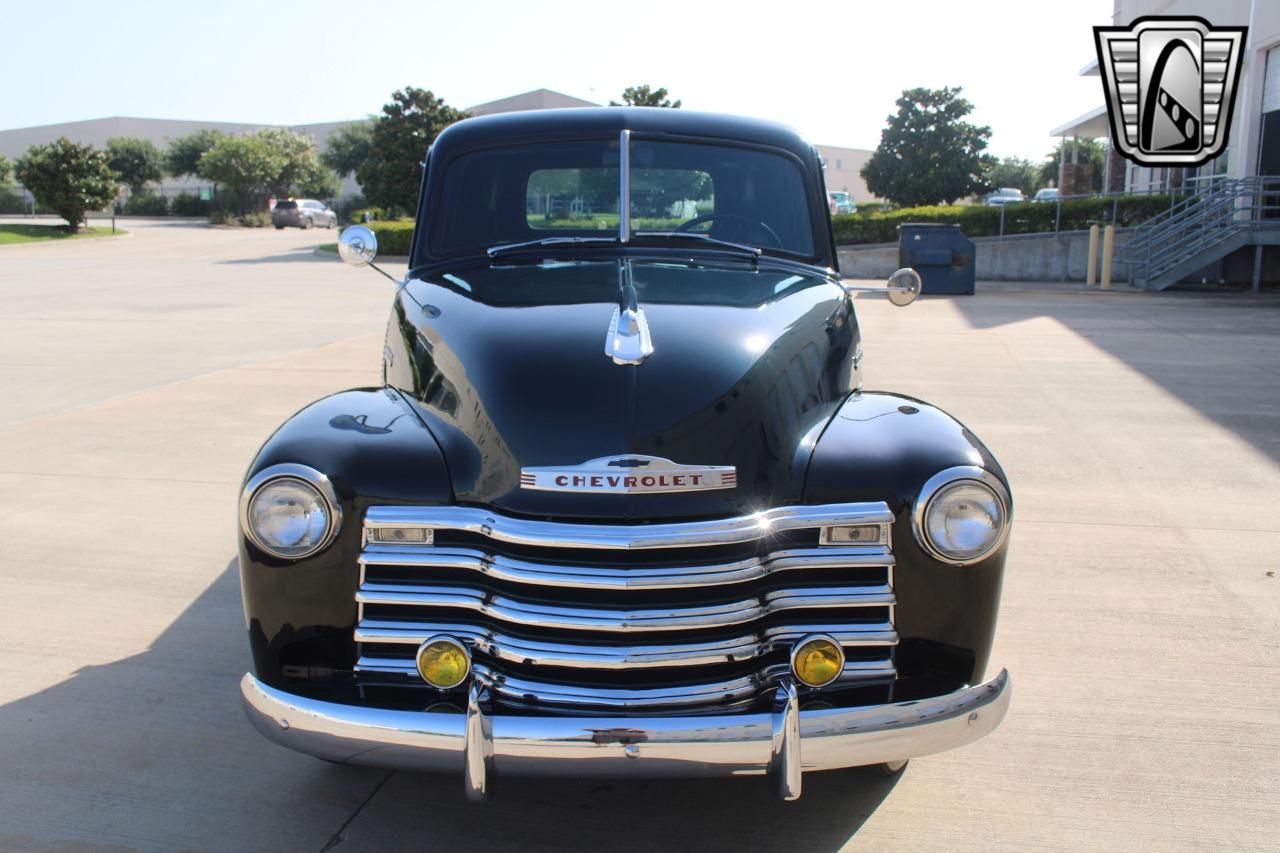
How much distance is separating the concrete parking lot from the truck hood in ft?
3.22

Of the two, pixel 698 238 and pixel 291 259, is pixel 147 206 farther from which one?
pixel 698 238

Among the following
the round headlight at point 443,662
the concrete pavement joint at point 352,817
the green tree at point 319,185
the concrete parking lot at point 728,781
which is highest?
the green tree at point 319,185

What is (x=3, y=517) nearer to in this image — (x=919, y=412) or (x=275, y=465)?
(x=275, y=465)

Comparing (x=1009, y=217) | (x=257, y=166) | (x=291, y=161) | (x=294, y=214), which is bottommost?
(x=1009, y=217)

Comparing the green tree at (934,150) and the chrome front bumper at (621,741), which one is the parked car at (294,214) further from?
the chrome front bumper at (621,741)

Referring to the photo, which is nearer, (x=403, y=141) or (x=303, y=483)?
(x=303, y=483)

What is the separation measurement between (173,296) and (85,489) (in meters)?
13.1

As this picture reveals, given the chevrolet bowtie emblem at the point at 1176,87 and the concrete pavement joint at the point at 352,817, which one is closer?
the concrete pavement joint at the point at 352,817

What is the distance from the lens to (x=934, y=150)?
108 ft

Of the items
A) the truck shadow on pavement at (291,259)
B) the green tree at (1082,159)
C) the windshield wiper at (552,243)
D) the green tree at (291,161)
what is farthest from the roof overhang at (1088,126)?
the green tree at (291,161)

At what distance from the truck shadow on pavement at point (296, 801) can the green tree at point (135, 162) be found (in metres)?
62.9

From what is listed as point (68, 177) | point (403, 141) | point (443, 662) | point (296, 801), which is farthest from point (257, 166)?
point (443, 662)

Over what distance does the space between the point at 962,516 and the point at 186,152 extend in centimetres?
6446

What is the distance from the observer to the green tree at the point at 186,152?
60.2 m
